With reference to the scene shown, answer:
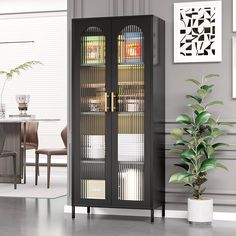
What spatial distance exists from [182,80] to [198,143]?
27.0 inches

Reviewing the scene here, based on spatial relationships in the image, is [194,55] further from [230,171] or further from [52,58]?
[52,58]

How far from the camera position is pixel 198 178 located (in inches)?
217

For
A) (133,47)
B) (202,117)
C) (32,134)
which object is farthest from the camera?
(32,134)

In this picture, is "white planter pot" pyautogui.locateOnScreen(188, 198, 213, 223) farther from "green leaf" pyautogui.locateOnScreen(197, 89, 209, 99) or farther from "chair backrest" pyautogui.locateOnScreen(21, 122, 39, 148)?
"chair backrest" pyautogui.locateOnScreen(21, 122, 39, 148)

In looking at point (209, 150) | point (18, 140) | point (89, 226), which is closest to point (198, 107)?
point (209, 150)

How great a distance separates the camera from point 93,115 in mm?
5777

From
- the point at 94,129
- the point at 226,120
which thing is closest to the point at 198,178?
the point at 226,120

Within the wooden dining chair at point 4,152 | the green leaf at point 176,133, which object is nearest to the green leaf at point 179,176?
the green leaf at point 176,133

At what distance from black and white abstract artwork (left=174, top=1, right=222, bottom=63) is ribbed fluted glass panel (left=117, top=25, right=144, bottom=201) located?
43cm

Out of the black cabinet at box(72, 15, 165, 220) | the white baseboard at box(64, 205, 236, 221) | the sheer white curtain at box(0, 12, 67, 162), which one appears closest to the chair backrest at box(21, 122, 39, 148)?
the sheer white curtain at box(0, 12, 67, 162)

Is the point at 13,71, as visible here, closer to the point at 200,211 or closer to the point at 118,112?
the point at 118,112

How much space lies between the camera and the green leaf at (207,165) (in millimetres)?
5402

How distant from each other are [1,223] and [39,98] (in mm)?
4633

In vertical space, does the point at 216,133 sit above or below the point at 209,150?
above
